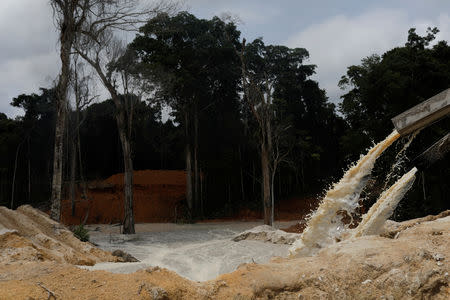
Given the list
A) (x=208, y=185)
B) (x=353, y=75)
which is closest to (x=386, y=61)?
(x=353, y=75)

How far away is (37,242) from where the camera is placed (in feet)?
25.7

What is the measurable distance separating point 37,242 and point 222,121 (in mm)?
19731

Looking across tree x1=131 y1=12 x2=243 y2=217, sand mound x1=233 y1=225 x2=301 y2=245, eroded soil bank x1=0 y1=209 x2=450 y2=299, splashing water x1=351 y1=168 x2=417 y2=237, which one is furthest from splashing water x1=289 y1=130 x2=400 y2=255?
tree x1=131 y1=12 x2=243 y2=217

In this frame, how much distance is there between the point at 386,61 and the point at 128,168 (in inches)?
472

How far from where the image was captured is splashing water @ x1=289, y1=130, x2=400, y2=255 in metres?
6.64

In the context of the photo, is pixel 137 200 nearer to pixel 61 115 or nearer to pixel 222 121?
pixel 222 121

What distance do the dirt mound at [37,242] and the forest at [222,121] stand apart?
7721 millimetres

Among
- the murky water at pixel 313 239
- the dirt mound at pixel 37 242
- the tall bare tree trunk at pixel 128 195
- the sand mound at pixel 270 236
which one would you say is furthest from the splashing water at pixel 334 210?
the tall bare tree trunk at pixel 128 195

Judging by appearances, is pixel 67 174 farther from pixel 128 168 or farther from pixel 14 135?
pixel 128 168

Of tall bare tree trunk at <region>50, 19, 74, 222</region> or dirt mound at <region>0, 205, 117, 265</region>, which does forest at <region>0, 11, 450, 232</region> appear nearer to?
tall bare tree trunk at <region>50, 19, 74, 222</region>

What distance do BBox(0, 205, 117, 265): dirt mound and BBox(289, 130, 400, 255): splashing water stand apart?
3685mm

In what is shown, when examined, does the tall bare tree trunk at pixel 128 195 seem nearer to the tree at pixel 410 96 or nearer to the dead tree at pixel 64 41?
the dead tree at pixel 64 41

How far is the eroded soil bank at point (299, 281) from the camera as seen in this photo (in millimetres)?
3660

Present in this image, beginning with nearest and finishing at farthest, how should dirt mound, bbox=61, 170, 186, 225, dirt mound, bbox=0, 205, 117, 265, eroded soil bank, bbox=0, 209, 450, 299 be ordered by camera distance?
eroded soil bank, bbox=0, 209, 450, 299, dirt mound, bbox=0, 205, 117, 265, dirt mound, bbox=61, 170, 186, 225
